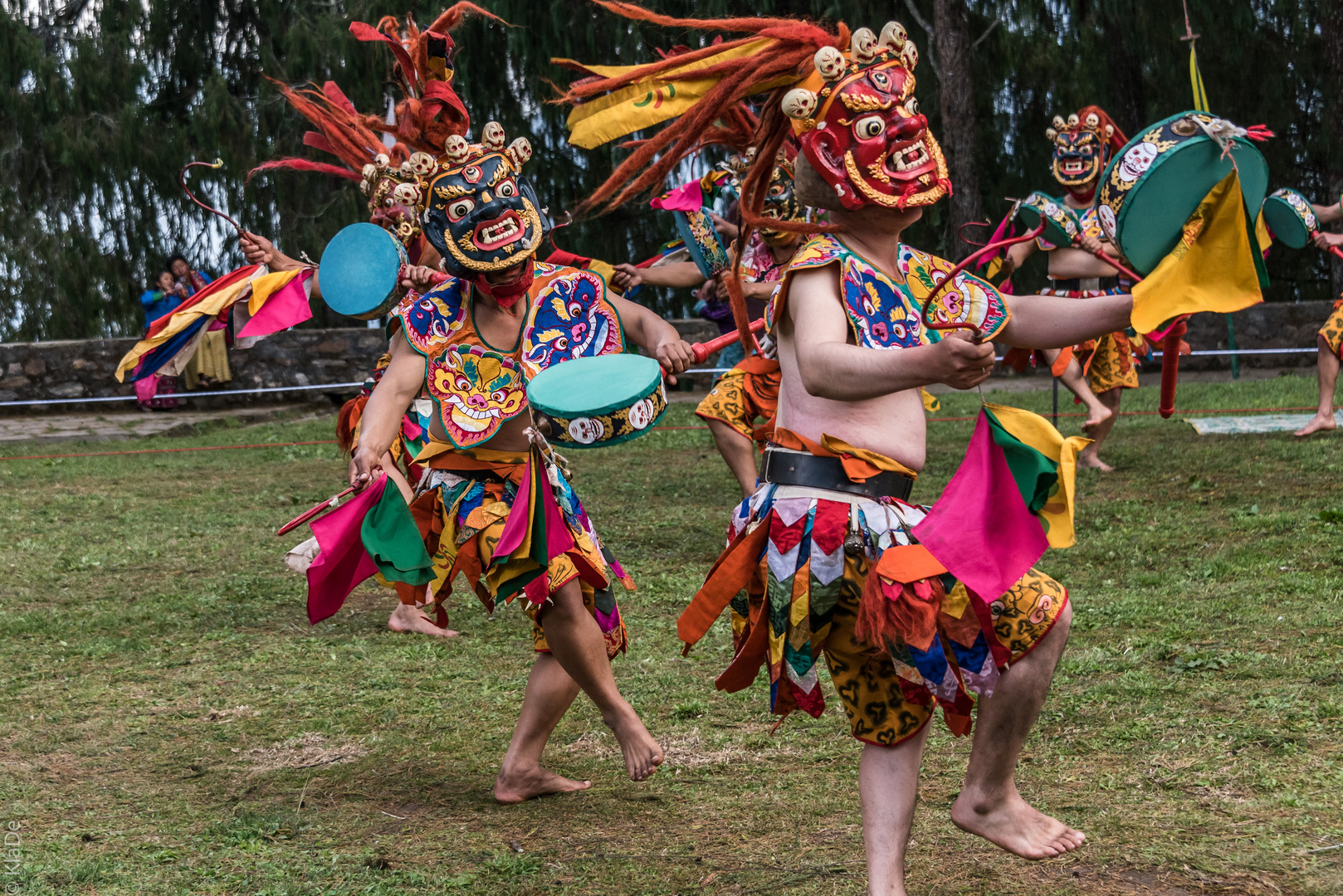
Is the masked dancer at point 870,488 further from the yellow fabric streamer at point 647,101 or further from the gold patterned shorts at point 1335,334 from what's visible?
the gold patterned shorts at point 1335,334

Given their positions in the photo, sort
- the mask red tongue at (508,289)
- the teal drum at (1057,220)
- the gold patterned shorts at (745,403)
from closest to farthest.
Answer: the mask red tongue at (508,289) < the gold patterned shorts at (745,403) < the teal drum at (1057,220)

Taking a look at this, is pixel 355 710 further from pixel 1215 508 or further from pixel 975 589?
pixel 1215 508

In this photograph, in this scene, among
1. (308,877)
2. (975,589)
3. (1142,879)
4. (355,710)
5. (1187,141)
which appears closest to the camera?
(975,589)

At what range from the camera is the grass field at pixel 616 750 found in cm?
305

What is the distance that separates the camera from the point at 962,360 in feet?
7.32

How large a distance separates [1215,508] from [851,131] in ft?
15.2

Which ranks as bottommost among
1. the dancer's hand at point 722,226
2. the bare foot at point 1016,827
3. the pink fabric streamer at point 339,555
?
the bare foot at point 1016,827

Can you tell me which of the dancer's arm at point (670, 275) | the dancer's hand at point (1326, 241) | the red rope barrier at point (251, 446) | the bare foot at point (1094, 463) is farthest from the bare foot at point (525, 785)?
the red rope barrier at point (251, 446)

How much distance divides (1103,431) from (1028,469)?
578 centimetres

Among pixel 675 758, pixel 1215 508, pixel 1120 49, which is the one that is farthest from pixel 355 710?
pixel 1120 49

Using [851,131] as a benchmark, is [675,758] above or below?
below

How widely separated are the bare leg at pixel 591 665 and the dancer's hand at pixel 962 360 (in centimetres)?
147

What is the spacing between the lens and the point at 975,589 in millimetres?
2377

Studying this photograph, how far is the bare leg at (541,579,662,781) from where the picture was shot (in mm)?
3445
